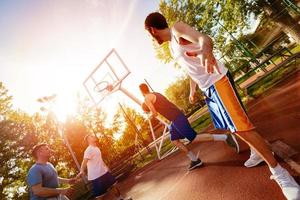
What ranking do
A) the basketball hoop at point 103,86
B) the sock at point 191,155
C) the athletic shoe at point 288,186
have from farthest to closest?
the basketball hoop at point 103,86, the sock at point 191,155, the athletic shoe at point 288,186

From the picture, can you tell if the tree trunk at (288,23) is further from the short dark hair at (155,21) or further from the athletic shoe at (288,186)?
the athletic shoe at (288,186)

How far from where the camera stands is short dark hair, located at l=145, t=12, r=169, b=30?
333 cm

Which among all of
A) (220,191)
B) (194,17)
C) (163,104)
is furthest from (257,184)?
(194,17)

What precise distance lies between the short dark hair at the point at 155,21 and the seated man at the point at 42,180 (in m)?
2.81

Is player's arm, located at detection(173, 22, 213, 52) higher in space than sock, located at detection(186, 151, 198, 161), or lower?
higher

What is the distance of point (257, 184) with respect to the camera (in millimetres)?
3574

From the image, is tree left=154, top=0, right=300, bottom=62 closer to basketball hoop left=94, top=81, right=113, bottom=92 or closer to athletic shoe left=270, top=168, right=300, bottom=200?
basketball hoop left=94, top=81, right=113, bottom=92

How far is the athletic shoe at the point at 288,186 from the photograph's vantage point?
2.72 metres

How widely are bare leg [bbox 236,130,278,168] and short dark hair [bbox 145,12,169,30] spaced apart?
1.60 meters

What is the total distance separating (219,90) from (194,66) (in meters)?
0.45

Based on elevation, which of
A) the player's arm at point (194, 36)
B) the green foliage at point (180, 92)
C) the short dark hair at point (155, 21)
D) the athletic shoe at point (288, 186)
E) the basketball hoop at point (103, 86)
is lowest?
the athletic shoe at point (288, 186)

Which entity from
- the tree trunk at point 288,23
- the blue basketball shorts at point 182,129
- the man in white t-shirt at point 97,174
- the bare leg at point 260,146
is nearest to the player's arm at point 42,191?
the man in white t-shirt at point 97,174

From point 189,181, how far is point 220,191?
1.42 metres

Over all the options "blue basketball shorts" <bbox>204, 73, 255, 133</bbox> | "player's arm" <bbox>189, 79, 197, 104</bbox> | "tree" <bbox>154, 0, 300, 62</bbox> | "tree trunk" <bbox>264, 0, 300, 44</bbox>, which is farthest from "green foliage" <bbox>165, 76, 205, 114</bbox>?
"blue basketball shorts" <bbox>204, 73, 255, 133</bbox>
